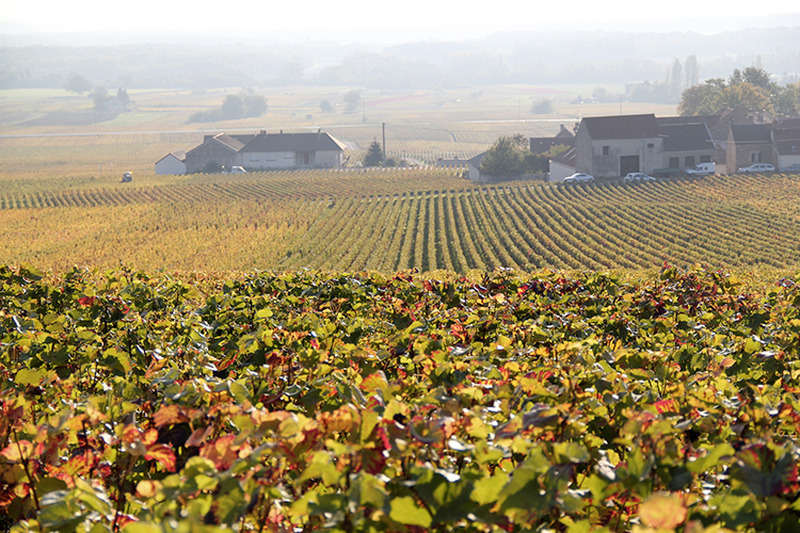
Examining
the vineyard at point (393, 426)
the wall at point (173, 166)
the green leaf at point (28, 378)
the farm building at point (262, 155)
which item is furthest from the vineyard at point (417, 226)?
the green leaf at point (28, 378)

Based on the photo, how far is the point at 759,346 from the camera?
5699 mm

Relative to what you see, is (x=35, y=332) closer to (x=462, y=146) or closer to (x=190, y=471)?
(x=190, y=471)

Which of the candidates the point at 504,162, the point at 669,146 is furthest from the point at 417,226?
the point at 669,146

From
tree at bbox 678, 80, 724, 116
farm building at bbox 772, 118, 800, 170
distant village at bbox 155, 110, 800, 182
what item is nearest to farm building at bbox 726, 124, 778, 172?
distant village at bbox 155, 110, 800, 182

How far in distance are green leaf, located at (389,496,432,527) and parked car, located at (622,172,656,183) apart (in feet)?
252

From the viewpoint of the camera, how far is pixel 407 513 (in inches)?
88.0

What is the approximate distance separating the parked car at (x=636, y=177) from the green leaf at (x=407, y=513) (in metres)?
76.7

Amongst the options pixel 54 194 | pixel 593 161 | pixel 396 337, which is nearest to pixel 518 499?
pixel 396 337

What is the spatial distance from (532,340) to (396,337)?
1205 mm

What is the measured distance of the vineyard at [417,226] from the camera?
42719 millimetres

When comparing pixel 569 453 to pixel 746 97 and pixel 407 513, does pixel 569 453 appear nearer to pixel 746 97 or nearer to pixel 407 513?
pixel 407 513

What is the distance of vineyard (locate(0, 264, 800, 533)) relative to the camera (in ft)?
7.88

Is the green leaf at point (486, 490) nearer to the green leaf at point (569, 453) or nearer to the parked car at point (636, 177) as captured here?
the green leaf at point (569, 453)

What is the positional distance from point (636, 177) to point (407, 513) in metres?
79.0
